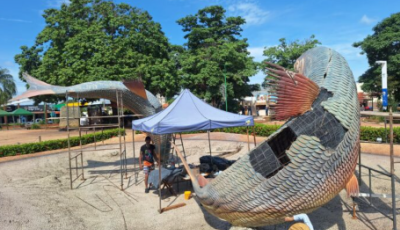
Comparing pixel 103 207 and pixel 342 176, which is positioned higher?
pixel 342 176

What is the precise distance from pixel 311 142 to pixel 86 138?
14.5 m

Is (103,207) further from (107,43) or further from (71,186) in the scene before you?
(107,43)

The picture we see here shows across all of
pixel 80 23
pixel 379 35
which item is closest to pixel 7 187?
pixel 80 23

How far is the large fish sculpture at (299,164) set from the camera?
3.14 m

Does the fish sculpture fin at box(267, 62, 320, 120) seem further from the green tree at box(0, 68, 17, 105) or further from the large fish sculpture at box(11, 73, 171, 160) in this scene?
the green tree at box(0, 68, 17, 105)

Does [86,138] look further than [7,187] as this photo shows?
→ Yes

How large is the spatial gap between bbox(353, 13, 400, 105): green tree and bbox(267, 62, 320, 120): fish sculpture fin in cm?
2416

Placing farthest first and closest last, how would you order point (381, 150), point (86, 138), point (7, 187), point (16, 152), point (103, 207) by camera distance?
point (86, 138) < point (16, 152) < point (381, 150) < point (7, 187) < point (103, 207)

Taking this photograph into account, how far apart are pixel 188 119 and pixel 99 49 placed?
16.4m

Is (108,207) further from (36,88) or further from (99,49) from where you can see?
(99,49)

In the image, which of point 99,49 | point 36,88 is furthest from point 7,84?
point 36,88

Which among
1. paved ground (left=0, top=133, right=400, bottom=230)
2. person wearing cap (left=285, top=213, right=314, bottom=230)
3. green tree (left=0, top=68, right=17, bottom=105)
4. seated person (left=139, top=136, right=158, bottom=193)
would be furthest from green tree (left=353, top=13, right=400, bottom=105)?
green tree (left=0, top=68, right=17, bottom=105)

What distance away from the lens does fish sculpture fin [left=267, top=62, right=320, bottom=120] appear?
3.18m

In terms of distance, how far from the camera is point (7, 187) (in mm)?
7570
